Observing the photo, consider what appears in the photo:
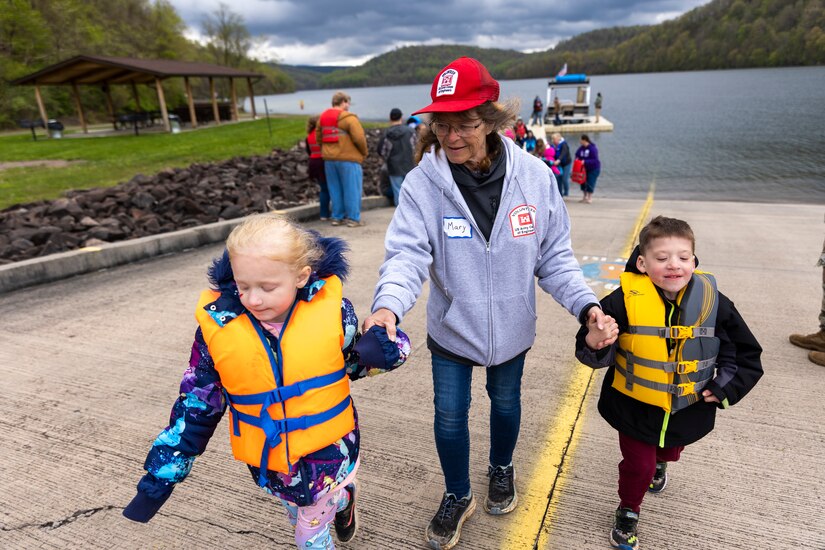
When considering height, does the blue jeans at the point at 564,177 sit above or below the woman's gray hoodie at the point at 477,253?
below

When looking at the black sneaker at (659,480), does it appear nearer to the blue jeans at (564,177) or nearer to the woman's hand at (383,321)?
the woman's hand at (383,321)

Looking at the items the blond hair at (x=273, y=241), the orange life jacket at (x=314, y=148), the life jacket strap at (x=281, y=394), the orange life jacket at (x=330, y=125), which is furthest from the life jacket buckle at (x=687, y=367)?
the orange life jacket at (x=314, y=148)

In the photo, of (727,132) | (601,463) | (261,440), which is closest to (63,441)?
(261,440)

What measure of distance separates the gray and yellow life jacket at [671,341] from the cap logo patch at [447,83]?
1.02 m

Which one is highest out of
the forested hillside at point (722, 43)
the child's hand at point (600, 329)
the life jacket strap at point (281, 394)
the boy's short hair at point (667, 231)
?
the forested hillside at point (722, 43)

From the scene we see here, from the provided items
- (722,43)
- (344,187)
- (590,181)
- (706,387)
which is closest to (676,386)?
(706,387)

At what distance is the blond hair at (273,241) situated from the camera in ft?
5.35

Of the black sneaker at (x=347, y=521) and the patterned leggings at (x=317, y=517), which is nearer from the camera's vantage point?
the patterned leggings at (x=317, y=517)

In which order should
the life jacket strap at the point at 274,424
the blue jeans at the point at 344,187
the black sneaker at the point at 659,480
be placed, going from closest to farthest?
the life jacket strap at the point at 274,424
the black sneaker at the point at 659,480
the blue jeans at the point at 344,187

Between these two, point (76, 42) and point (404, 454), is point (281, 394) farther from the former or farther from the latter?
point (76, 42)

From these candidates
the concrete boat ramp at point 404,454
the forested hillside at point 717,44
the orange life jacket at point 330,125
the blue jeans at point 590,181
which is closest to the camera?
the concrete boat ramp at point 404,454

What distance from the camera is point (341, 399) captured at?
6.01 ft

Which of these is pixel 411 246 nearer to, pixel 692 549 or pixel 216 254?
pixel 692 549

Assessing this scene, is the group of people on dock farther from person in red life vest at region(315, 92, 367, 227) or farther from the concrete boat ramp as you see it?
person in red life vest at region(315, 92, 367, 227)
